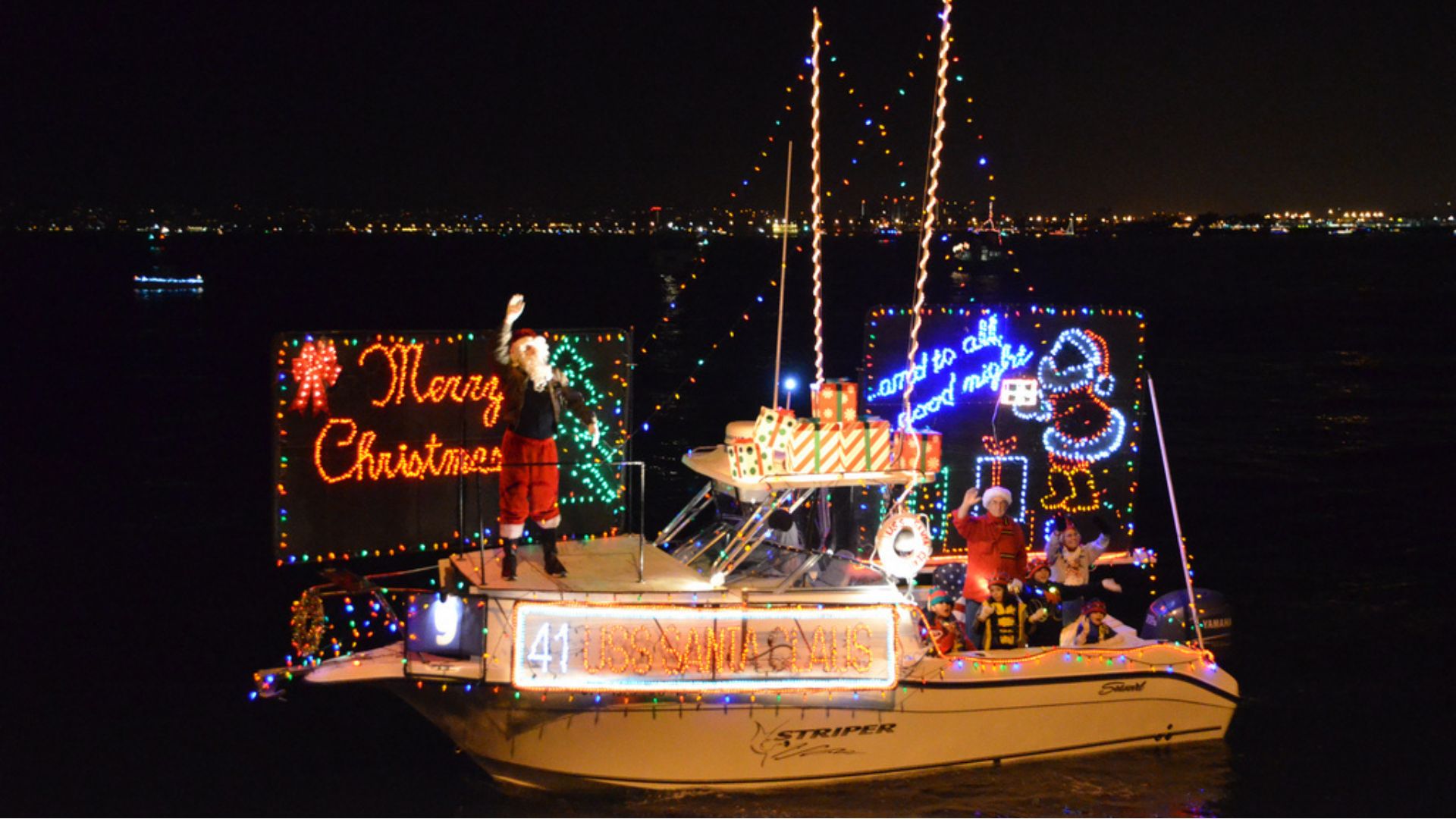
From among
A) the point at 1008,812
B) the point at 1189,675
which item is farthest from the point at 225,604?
the point at 1189,675

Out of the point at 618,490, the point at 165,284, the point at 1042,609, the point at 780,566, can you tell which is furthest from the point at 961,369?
the point at 165,284

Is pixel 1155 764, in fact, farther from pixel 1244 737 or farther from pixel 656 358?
pixel 656 358

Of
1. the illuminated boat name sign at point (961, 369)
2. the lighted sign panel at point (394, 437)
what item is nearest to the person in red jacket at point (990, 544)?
the illuminated boat name sign at point (961, 369)

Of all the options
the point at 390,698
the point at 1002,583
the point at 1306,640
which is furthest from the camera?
the point at 1306,640

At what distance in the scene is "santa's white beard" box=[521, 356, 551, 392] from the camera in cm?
909

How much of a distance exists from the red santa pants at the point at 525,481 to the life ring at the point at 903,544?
2331 millimetres

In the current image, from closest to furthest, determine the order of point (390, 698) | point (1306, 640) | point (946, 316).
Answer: point (946, 316) → point (390, 698) → point (1306, 640)

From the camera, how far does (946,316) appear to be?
36.8 feet

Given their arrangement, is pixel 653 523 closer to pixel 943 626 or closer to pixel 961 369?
pixel 961 369

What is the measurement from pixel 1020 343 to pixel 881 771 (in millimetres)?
3904

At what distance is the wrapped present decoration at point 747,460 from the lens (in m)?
9.30

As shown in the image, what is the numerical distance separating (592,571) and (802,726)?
72.3 inches

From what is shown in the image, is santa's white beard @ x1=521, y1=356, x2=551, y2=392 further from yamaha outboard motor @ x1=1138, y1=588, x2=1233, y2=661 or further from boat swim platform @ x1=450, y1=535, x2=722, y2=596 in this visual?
yamaha outboard motor @ x1=1138, y1=588, x2=1233, y2=661

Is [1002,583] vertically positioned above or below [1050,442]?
below
